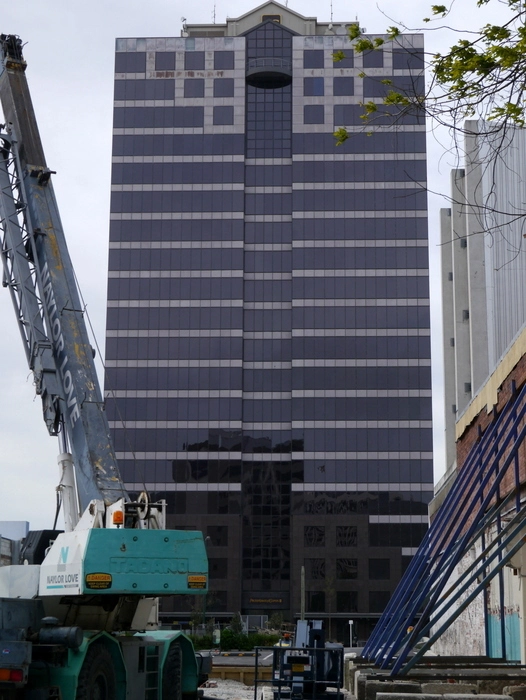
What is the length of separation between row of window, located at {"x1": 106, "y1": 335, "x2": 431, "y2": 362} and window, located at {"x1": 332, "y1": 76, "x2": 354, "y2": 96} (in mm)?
26159

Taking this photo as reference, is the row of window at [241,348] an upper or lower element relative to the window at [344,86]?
lower

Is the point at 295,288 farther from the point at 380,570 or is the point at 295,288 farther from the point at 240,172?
the point at 380,570

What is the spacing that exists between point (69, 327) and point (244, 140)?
86795 mm

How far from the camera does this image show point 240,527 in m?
97.3

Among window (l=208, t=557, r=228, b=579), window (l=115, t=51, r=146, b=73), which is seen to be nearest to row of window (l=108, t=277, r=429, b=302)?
window (l=115, t=51, r=146, b=73)

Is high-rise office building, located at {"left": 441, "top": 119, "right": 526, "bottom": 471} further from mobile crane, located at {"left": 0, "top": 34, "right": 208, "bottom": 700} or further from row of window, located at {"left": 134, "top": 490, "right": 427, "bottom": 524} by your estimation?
mobile crane, located at {"left": 0, "top": 34, "right": 208, "bottom": 700}

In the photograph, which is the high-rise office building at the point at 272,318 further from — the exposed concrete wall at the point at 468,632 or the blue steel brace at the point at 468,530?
the blue steel brace at the point at 468,530

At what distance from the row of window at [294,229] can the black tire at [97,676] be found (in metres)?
85.6

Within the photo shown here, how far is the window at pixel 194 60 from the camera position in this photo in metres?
105

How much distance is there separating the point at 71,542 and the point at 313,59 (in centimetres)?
9534

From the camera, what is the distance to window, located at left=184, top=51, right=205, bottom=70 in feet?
345

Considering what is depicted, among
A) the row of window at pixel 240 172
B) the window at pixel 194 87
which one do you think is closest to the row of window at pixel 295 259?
the row of window at pixel 240 172

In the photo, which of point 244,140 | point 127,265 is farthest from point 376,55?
point 127,265

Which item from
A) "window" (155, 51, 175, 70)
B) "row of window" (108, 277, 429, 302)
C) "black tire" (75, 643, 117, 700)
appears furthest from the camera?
"window" (155, 51, 175, 70)
